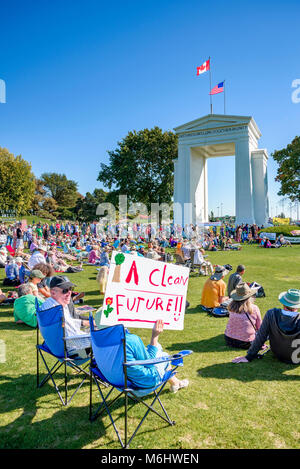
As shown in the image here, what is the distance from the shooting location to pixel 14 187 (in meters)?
45.9

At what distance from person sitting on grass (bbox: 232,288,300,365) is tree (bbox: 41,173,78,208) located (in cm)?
7458

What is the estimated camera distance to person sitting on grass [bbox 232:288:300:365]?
4.76 meters

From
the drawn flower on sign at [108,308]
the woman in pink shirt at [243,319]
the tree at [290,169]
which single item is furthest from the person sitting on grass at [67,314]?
the tree at [290,169]

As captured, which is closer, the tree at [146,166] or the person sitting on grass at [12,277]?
the person sitting on grass at [12,277]

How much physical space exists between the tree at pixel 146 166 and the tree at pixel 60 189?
32573 millimetres

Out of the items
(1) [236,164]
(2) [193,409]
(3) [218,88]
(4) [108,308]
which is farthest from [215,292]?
(1) [236,164]

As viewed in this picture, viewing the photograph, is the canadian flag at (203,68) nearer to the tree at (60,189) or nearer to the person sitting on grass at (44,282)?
the person sitting on grass at (44,282)

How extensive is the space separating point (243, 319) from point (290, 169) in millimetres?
39662

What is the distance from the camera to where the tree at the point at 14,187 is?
45.7 meters

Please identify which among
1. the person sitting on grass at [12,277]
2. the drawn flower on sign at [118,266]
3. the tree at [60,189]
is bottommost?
the person sitting on grass at [12,277]

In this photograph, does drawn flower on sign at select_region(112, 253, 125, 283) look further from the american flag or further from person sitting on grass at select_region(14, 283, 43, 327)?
the american flag

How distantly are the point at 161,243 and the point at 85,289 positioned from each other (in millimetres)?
15038

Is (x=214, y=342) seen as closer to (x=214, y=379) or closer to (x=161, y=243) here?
(x=214, y=379)

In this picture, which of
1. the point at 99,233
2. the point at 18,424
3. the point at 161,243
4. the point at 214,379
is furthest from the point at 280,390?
the point at 99,233
